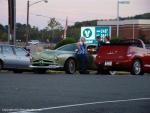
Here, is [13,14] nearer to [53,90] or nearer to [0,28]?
[53,90]

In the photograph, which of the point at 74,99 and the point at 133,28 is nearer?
the point at 74,99

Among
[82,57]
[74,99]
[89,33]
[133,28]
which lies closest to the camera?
[74,99]

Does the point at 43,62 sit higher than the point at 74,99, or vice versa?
the point at 43,62

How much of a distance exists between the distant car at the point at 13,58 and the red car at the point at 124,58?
3.57 meters

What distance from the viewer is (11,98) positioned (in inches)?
479

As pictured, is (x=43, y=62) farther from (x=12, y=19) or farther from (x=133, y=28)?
(x=133, y=28)

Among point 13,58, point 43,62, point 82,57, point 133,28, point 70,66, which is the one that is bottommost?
Answer: point 70,66

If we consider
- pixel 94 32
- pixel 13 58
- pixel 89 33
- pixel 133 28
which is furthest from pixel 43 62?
pixel 133 28

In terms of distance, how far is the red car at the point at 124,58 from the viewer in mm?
25094

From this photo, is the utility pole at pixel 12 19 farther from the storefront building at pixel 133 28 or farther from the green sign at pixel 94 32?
the storefront building at pixel 133 28

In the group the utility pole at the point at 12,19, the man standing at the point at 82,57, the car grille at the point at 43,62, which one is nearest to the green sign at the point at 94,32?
the utility pole at the point at 12,19

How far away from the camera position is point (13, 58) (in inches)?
1068

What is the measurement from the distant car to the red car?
3.57 meters

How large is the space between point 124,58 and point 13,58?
5320 millimetres
